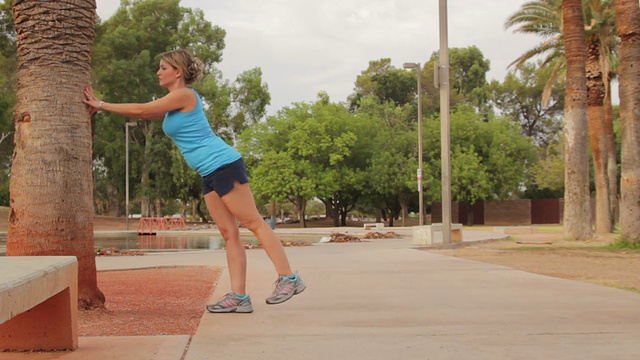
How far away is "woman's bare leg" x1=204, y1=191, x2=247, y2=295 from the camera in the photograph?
486cm

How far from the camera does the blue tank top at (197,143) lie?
466 centimetres

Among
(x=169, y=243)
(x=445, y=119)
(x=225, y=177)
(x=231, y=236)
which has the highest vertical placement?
(x=445, y=119)

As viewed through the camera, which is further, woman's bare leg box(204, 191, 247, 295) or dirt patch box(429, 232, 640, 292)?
dirt patch box(429, 232, 640, 292)

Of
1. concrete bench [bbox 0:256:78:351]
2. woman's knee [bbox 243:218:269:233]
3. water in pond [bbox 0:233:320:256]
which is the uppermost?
woman's knee [bbox 243:218:269:233]

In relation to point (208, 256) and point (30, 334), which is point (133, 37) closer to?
point (208, 256)

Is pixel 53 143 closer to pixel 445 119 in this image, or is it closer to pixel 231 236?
pixel 231 236

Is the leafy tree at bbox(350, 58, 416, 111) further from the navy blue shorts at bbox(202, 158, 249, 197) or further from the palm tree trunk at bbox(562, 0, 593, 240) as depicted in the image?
the navy blue shorts at bbox(202, 158, 249, 197)

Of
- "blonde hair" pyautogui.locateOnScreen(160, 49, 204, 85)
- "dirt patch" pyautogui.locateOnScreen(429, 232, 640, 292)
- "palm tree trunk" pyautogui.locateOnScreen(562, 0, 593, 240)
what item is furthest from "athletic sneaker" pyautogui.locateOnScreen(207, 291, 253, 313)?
"palm tree trunk" pyautogui.locateOnScreen(562, 0, 593, 240)

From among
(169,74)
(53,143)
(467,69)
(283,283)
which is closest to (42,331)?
(53,143)

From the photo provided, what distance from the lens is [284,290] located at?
A: 15.8ft

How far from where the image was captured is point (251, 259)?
1172cm

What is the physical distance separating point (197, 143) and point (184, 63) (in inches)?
25.5

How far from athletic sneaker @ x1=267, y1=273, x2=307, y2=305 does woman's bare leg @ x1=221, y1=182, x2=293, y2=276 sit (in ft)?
0.20

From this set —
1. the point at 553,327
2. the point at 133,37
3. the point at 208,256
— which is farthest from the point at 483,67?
the point at 553,327
